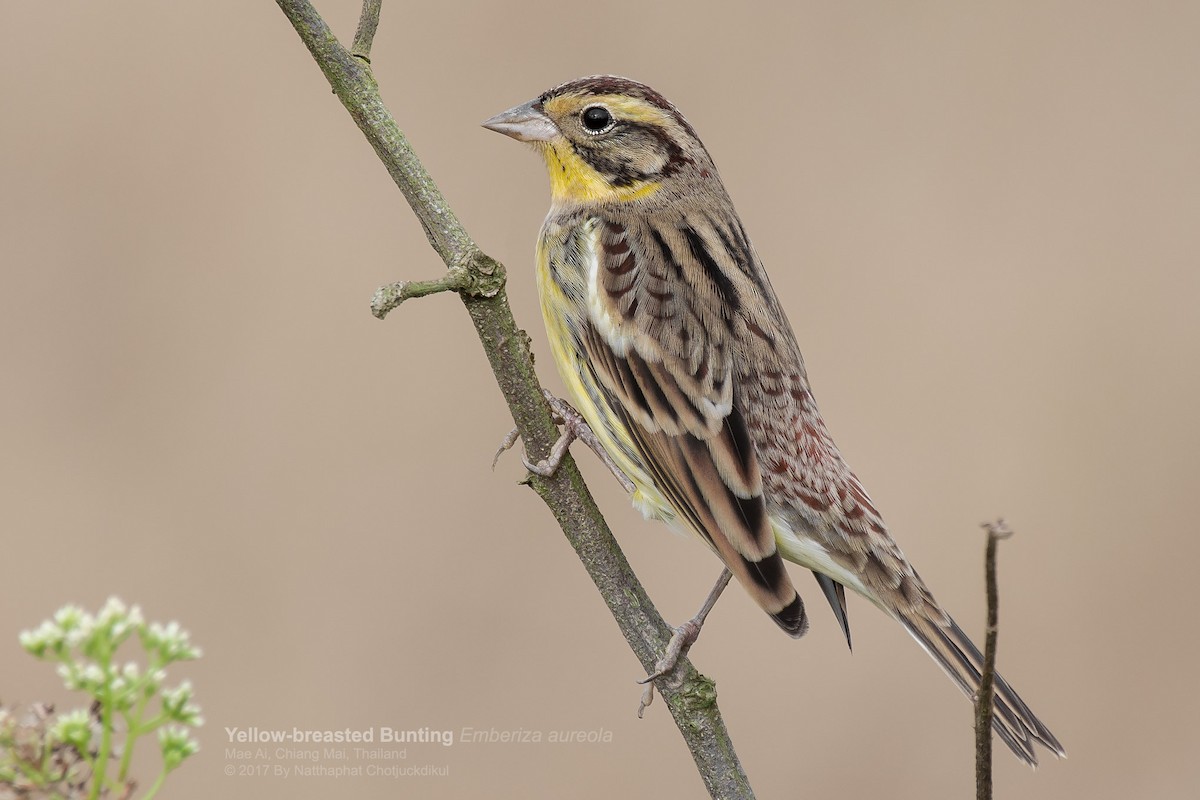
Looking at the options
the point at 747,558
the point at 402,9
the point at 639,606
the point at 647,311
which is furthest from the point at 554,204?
the point at 402,9

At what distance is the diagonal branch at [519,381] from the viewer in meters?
2.13

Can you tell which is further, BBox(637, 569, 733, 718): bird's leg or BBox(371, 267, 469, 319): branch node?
BBox(637, 569, 733, 718): bird's leg

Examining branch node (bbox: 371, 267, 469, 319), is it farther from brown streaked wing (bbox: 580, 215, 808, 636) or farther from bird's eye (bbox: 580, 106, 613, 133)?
Answer: bird's eye (bbox: 580, 106, 613, 133)

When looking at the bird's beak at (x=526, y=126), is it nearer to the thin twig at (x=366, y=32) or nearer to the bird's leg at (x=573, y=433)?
the bird's leg at (x=573, y=433)

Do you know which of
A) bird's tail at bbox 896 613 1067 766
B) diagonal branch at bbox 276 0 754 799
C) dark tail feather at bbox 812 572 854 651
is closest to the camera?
diagonal branch at bbox 276 0 754 799

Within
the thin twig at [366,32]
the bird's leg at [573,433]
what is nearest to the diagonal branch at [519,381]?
the thin twig at [366,32]

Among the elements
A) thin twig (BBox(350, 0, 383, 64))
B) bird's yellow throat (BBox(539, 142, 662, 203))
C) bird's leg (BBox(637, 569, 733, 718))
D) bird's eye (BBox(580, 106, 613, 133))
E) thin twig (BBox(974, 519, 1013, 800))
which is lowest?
bird's leg (BBox(637, 569, 733, 718))

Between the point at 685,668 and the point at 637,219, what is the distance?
1.44 m

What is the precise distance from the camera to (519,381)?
2285 mm

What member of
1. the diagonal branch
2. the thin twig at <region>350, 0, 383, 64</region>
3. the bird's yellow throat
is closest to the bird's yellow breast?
the bird's yellow throat

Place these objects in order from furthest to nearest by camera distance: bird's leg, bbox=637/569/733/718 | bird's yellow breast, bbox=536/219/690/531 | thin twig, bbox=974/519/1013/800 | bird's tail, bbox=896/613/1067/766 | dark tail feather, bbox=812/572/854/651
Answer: dark tail feather, bbox=812/572/854/651 < bird's yellow breast, bbox=536/219/690/531 < bird's tail, bbox=896/613/1067/766 < bird's leg, bbox=637/569/733/718 < thin twig, bbox=974/519/1013/800

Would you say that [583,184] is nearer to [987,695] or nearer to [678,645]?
[678,645]

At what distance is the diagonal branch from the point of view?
2.13 metres

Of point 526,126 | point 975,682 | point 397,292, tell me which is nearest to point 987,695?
point 397,292
